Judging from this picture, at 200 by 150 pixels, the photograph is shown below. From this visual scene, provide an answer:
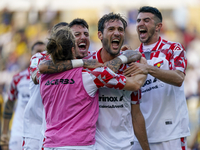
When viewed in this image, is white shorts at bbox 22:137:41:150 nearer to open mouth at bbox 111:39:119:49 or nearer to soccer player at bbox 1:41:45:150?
soccer player at bbox 1:41:45:150

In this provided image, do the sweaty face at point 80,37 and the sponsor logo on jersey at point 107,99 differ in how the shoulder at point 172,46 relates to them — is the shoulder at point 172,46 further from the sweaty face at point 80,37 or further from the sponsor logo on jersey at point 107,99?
the sponsor logo on jersey at point 107,99

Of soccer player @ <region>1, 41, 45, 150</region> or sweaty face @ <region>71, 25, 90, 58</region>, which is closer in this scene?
sweaty face @ <region>71, 25, 90, 58</region>

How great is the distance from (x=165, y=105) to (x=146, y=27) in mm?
1233

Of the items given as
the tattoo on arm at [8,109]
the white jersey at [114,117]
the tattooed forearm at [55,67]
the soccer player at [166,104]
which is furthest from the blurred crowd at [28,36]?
the tattooed forearm at [55,67]

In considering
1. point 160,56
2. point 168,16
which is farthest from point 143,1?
point 160,56

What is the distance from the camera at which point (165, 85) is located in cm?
452

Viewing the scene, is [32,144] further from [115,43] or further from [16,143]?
[115,43]

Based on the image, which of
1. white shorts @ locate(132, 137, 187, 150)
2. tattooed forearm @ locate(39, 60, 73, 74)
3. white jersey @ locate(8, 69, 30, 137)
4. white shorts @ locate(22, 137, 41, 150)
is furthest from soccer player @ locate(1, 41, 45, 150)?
white shorts @ locate(132, 137, 187, 150)

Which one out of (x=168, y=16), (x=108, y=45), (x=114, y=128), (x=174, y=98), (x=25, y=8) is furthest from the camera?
(x=25, y=8)

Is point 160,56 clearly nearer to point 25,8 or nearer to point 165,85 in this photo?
point 165,85

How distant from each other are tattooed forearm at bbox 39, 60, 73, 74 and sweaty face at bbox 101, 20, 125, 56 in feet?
2.53

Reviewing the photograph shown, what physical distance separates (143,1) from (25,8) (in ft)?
26.0

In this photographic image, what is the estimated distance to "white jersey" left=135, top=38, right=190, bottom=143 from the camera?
446cm

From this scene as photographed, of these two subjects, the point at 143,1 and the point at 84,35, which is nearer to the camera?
the point at 84,35
